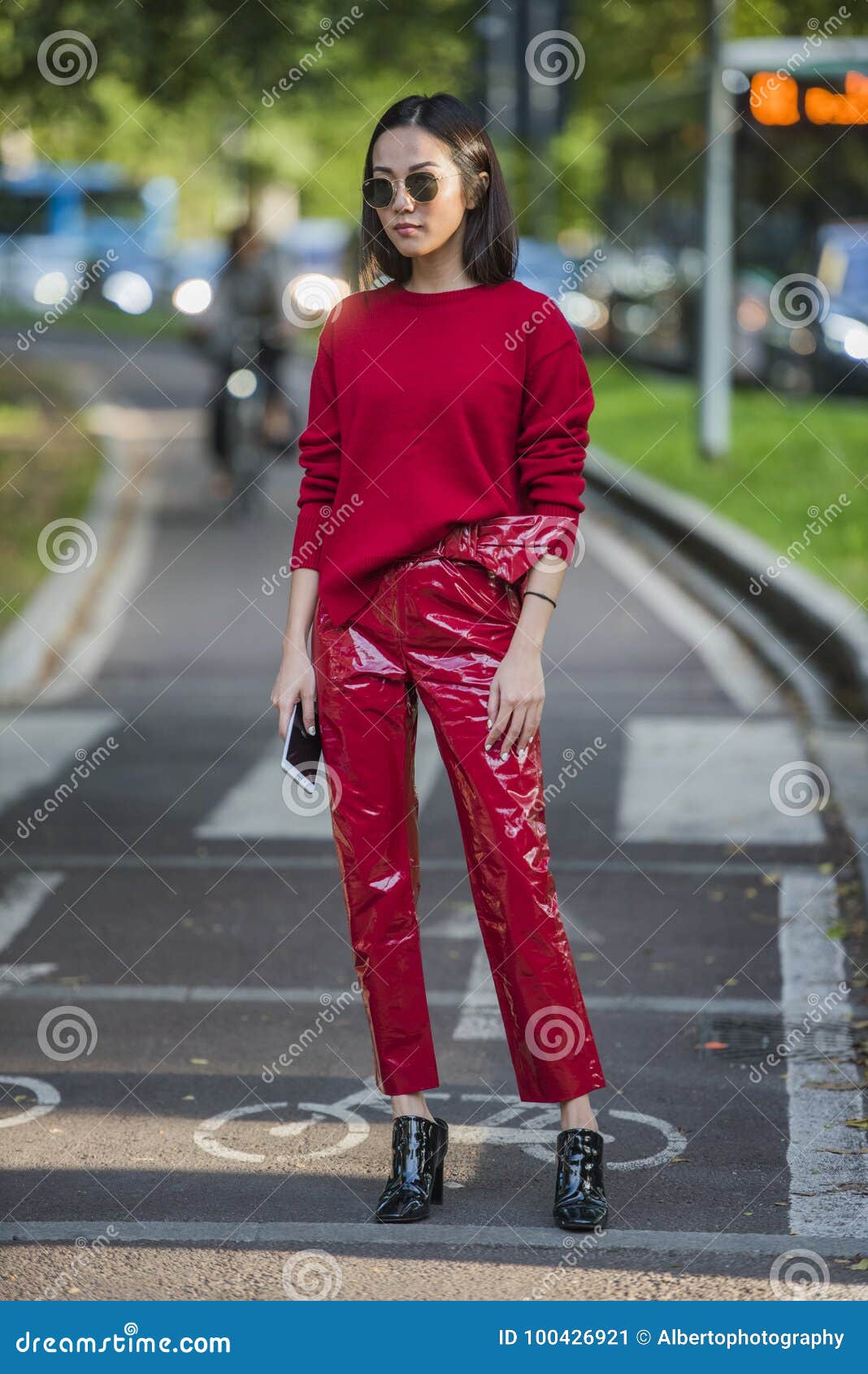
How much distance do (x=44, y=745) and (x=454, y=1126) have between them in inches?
170

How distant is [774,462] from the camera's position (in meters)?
16.4

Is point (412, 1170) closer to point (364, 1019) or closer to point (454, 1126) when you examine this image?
point (454, 1126)

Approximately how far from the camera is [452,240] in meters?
3.67

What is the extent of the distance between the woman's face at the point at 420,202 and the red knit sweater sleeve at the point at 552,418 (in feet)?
0.80

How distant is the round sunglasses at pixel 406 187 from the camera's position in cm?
363

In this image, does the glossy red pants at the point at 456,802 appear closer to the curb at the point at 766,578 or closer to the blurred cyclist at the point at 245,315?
the curb at the point at 766,578

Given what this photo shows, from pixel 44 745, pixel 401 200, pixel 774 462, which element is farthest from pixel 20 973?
pixel 774 462

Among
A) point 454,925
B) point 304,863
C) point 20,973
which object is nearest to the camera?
point 20,973

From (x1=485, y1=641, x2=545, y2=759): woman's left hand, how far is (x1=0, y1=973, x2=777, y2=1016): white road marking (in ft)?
5.57

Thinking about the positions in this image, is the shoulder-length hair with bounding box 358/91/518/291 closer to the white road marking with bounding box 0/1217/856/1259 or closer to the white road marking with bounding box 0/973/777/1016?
the white road marking with bounding box 0/1217/856/1259

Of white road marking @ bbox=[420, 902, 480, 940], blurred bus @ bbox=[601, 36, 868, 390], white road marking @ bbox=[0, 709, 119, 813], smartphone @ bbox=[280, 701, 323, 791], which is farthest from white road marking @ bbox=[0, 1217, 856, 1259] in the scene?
blurred bus @ bbox=[601, 36, 868, 390]

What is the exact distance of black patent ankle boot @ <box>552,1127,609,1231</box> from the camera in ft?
12.1
